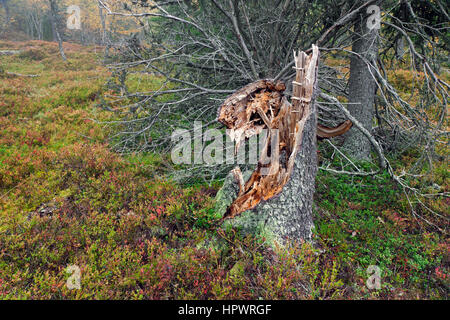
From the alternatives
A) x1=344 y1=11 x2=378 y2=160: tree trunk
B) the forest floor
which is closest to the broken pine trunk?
the forest floor

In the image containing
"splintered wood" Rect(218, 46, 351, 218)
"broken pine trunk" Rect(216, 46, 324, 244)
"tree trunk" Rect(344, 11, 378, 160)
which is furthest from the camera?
"tree trunk" Rect(344, 11, 378, 160)

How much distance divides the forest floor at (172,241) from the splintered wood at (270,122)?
29.7 inches

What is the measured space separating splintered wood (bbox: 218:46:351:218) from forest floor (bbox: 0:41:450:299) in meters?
0.75

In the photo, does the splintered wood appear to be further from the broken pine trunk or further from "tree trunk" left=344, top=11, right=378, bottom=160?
"tree trunk" left=344, top=11, right=378, bottom=160

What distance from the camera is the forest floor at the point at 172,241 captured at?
2.83 m

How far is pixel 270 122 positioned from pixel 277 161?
690 mm

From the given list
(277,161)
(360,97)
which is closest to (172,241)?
(277,161)

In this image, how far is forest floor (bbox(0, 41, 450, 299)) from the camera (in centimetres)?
283

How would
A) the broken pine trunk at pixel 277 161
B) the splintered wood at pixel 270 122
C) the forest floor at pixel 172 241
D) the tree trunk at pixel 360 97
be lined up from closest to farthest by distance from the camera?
the forest floor at pixel 172 241, the broken pine trunk at pixel 277 161, the splintered wood at pixel 270 122, the tree trunk at pixel 360 97

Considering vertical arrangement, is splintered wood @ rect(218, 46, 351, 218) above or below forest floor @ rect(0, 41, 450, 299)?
above

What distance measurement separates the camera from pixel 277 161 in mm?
3717

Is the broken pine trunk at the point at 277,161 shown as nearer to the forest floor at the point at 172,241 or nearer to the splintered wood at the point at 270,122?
the splintered wood at the point at 270,122

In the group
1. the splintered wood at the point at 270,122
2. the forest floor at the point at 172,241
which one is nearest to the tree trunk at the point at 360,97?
the forest floor at the point at 172,241

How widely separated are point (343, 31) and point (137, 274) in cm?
630
